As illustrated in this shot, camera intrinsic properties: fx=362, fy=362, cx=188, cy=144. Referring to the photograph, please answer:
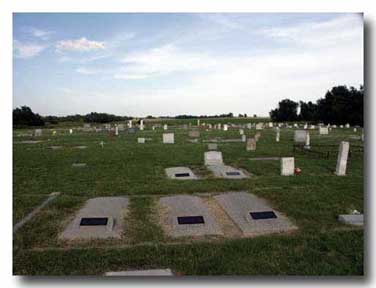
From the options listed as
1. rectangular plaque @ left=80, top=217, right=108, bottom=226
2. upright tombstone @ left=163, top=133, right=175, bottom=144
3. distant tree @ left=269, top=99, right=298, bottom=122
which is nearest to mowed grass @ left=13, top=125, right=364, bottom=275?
rectangular plaque @ left=80, top=217, right=108, bottom=226

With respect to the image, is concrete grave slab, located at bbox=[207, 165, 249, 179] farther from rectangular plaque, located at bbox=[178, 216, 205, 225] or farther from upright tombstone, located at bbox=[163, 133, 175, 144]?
upright tombstone, located at bbox=[163, 133, 175, 144]

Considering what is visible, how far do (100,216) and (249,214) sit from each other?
2.73 metres

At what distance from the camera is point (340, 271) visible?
180 inches

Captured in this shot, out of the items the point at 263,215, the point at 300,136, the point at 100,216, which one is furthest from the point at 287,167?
the point at 300,136

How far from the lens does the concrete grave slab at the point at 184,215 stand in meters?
5.85

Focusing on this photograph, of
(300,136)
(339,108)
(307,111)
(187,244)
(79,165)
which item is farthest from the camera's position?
(307,111)

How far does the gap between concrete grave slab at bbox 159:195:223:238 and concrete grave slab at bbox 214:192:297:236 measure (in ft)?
1.40

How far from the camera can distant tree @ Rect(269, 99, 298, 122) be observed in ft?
237

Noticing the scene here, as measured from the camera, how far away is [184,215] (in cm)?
666

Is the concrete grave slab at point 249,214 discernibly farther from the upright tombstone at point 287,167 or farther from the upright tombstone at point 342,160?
the upright tombstone at point 342,160

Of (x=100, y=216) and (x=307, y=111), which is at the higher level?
(x=307, y=111)

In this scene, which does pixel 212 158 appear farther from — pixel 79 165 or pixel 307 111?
pixel 307 111

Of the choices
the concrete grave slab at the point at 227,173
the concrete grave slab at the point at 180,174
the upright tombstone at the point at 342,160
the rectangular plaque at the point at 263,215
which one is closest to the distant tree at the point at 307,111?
the upright tombstone at the point at 342,160

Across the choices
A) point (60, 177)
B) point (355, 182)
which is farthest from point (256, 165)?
point (60, 177)
